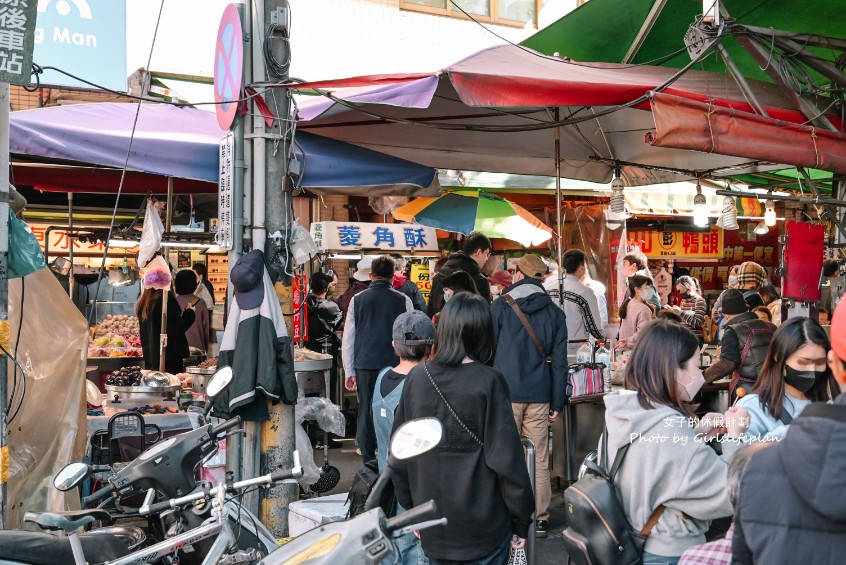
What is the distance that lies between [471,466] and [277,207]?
345cm

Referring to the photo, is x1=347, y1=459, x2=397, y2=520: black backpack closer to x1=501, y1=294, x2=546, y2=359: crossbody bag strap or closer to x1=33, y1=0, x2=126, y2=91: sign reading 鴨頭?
x1=501, y1=294, x2=546, y2=359: crossbody bag strap

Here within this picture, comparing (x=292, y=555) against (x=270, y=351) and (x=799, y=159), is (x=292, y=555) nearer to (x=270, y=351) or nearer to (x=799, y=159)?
(x=270, y=351)

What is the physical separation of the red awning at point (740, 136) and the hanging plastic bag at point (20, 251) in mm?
4122

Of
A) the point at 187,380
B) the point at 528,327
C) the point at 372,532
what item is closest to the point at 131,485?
the point at 372,532

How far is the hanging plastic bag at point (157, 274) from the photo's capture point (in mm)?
10586

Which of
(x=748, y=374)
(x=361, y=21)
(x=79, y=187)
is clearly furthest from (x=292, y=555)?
(x=361, y=21)

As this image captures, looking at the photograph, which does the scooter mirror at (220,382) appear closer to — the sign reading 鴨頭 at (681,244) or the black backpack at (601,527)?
the black backpack at (601,527)

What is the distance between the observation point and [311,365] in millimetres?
8516

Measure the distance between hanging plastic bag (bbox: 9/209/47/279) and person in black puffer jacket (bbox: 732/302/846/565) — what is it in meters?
4.52

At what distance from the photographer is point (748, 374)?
6812 mm

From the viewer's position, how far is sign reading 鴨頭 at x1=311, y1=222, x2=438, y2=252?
13.3 m

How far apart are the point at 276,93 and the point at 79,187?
4.63 m

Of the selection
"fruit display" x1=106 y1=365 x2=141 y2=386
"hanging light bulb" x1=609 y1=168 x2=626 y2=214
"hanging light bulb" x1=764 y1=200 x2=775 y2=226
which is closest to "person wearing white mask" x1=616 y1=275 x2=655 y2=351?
"hanging light bulb" x1=609 y1=168 x2=626 y2=214

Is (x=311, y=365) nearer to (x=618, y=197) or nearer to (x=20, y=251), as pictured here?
(x=20, y=251)
